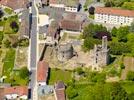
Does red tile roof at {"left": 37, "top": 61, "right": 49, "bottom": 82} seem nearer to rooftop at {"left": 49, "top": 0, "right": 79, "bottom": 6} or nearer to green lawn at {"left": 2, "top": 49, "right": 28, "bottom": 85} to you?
green lawn at {"left": 2, "top": 49, "right": 28, "bottom": 85}

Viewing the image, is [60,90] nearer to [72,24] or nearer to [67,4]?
[72,24]

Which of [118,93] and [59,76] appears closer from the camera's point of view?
[118,93]

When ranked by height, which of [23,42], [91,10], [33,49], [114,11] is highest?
[91,10]

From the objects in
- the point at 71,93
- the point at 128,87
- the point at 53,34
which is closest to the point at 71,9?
the point at 53,34

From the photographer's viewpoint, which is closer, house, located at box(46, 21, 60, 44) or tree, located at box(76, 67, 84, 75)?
tree, located at box(76, 67, 84, 75)

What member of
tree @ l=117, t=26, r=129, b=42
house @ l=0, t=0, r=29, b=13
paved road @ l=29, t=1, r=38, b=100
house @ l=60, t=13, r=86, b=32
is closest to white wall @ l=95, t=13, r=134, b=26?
house @ l=60, t=13, r=86, b=32

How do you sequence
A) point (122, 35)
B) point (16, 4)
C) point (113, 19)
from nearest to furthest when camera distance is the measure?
point (122, 35) → point (113, 19) → point (16, 4)

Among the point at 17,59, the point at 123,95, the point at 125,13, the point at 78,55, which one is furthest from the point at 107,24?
the point at 123,95
